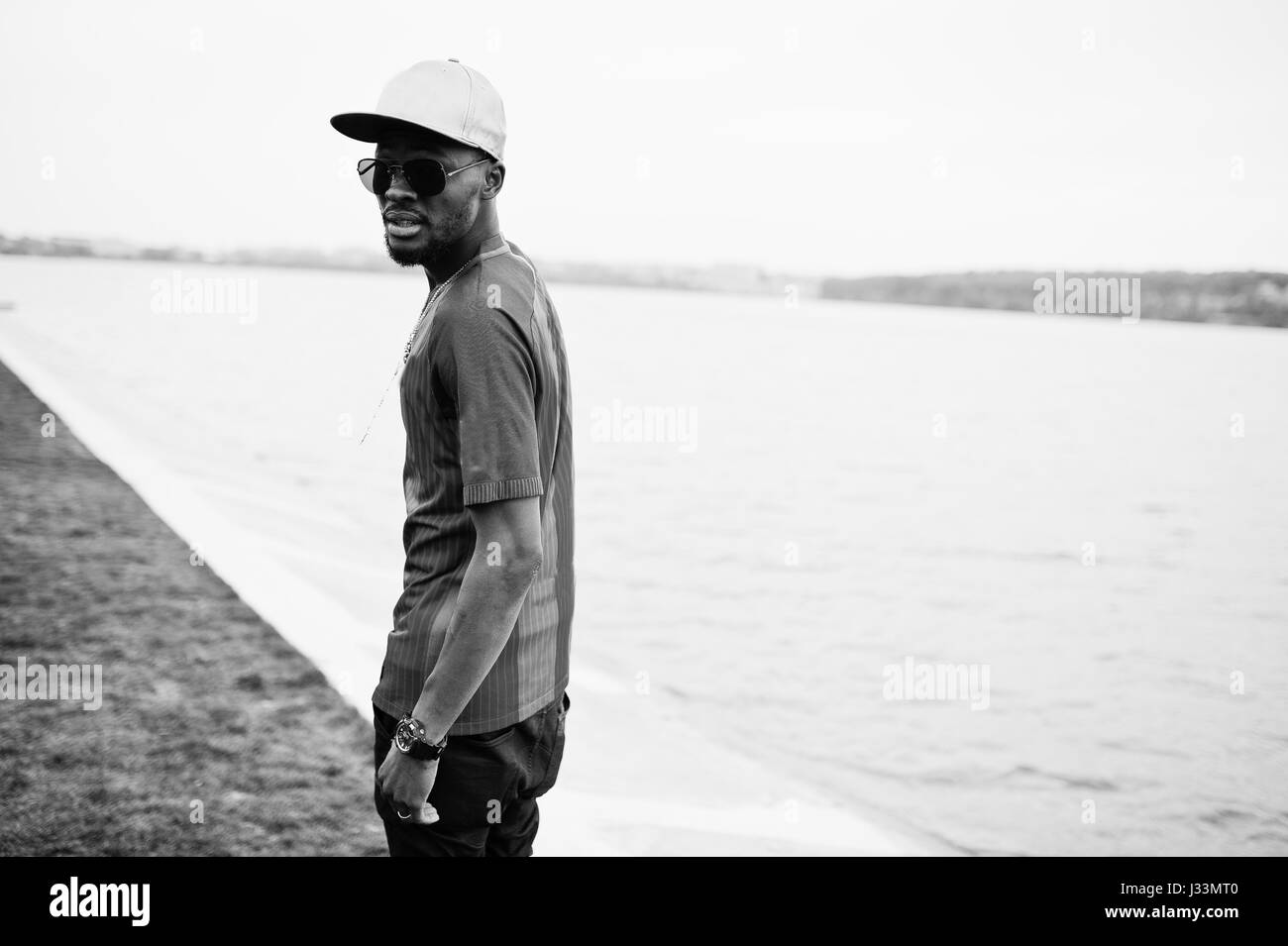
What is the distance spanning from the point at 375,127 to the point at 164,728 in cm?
356

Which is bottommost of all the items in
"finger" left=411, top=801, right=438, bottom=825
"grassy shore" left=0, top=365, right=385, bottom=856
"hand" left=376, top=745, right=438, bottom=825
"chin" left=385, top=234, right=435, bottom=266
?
"grassy shore" left=0, top=365, right=385, bottom=856

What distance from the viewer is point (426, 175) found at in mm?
2041

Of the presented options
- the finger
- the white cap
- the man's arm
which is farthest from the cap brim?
the finger

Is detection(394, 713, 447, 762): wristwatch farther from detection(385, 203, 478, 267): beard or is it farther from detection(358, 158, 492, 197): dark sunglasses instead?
detection(358, 158, 492, 197): dark sunglasses

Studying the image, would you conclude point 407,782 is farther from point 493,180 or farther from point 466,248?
point 493,180

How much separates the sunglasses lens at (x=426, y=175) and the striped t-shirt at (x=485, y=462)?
0.49 feet

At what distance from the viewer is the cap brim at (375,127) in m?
2.01

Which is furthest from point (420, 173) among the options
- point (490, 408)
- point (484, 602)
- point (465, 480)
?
point (484, 602)

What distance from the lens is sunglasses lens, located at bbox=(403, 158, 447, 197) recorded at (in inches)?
80.2

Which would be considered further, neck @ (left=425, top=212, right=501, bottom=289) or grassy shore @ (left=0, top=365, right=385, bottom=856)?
grassy shore @ (left=0, top=365, right=385, bottom=856)

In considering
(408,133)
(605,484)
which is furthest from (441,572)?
(605,484)

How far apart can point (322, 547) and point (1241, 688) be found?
28.2ft

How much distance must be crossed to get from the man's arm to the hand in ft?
0.25
